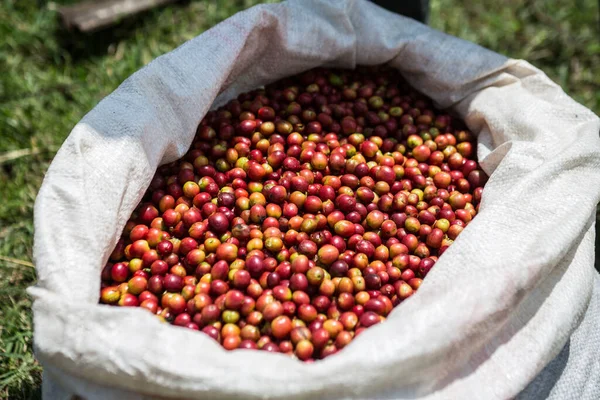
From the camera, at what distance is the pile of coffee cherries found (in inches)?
97.4

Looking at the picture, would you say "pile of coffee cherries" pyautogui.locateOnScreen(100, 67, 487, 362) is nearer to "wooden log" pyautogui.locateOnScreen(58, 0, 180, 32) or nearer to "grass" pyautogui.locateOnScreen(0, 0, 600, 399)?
"grass" pyautogui.locateOnScreen(0, 0, 600, 399)

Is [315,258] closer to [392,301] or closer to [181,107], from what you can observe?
[392,301]

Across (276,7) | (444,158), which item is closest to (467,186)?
(444,158)

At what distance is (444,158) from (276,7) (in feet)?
4.51

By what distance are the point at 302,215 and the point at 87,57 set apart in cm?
296

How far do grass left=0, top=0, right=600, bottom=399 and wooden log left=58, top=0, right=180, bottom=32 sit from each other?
0.18 meters

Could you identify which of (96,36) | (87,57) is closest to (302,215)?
(87,57)

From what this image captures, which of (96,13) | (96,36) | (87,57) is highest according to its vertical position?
(96,13)

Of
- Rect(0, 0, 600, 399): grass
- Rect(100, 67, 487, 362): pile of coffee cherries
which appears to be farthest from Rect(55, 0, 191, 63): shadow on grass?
Rect(100, 67, 487, 362): pile of coffee cherries

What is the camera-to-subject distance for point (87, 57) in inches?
188

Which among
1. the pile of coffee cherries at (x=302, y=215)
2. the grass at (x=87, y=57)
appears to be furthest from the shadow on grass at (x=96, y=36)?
the pile of coffee cherries at (x=302, y=215)

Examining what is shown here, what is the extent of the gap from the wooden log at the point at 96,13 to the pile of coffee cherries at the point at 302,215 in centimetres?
201

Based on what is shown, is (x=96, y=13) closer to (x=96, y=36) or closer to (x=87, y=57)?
(x=96, y=36)

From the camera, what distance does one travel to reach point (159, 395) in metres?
2.02
